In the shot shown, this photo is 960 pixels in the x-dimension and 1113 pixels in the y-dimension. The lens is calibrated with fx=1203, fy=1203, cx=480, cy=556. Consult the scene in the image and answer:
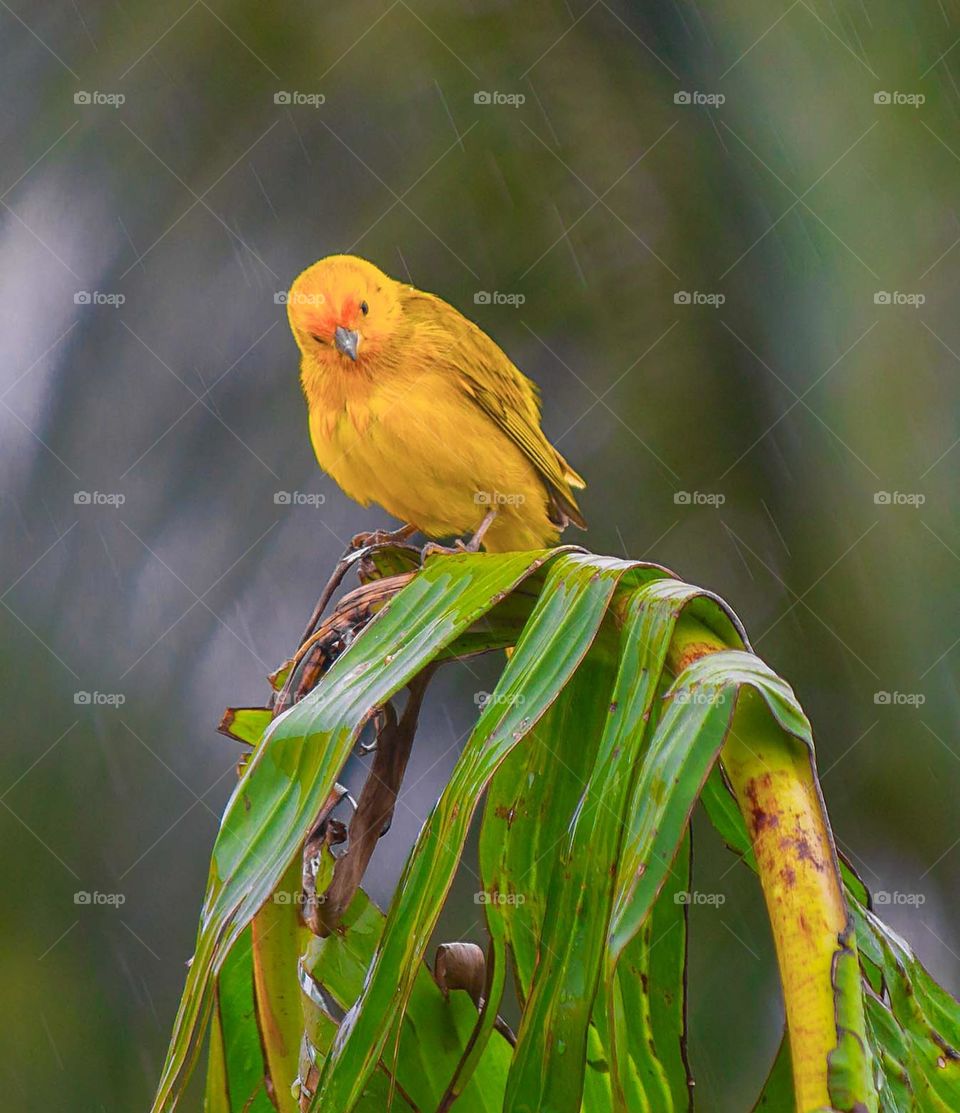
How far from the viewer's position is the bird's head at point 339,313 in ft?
4.92

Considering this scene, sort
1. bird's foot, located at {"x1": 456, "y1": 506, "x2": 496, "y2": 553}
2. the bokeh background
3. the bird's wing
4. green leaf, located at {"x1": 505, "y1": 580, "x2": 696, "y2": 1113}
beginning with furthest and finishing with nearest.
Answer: the bokeh background < the bird's wing < bird's foot, located at {"x1": 456, "y1": 506, "x2": 496, "y2": 553} < green leaf, located at {"x1": 505, "y1": 580, "x2": 696, "y2": 1113}

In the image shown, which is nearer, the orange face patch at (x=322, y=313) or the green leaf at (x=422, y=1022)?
the green leaf at (x=422, y=1022)

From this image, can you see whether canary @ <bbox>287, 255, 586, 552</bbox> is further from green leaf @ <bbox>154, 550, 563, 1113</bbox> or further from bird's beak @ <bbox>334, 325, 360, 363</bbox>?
green leaf @ <bbox>154, 550, 563, 1113</bbox>

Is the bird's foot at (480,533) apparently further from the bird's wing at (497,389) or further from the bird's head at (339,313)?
the bird's head at (339,313)

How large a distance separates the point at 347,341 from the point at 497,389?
22 centimetres

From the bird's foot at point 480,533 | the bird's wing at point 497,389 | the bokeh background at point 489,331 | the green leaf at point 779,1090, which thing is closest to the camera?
the green leaf at point 779,1090

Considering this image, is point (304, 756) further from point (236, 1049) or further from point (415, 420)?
point (415, 420)

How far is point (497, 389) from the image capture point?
1.59 metres

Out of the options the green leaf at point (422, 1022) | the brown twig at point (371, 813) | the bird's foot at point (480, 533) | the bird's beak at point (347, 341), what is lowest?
the green leaf at point (422, 1022)

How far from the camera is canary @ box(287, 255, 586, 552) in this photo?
148cm

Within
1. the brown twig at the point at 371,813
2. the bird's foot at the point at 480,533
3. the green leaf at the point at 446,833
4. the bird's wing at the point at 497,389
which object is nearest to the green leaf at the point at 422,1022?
the brown twig at the point at 371,813

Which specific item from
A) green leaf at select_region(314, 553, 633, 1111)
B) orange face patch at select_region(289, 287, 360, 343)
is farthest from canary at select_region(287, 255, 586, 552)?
green leaf at select_region(314, 553, 633, 1111)

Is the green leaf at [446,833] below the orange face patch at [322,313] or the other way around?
below

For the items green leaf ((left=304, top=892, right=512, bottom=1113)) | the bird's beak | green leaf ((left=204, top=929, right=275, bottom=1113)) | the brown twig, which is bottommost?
green leaf ((left=204, top=929, right=275, bottom=1113))
